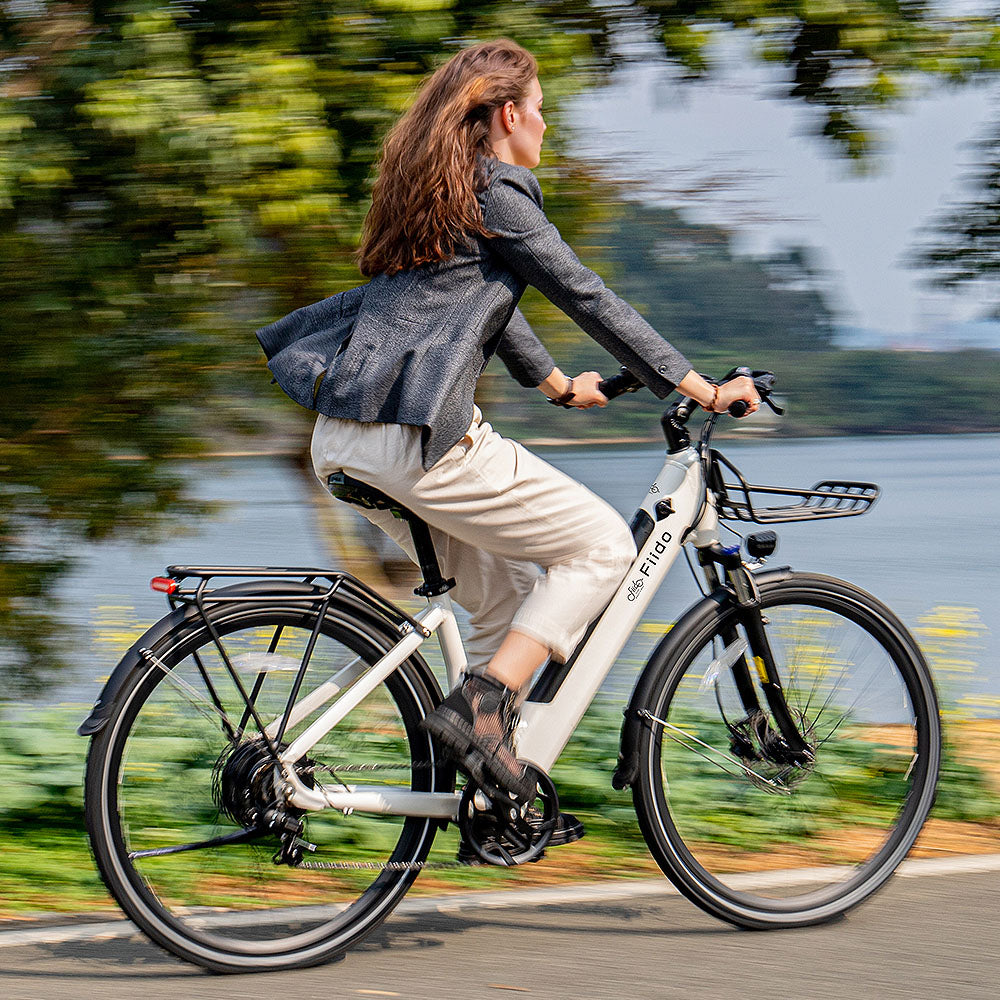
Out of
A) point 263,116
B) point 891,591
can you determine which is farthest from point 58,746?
point 891,591

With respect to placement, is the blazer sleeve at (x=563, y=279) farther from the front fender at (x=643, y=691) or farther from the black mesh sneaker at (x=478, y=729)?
the black mesh sneaker at (x=478, y=729)

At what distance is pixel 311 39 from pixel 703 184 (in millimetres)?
1418

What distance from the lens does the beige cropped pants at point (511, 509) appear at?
295cm

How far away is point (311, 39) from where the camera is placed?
3.93m

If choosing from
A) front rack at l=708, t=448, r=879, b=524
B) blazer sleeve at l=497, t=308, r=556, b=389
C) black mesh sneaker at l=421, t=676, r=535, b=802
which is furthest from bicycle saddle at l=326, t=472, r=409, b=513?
front rack at l=708, t=448, r=879, b=524

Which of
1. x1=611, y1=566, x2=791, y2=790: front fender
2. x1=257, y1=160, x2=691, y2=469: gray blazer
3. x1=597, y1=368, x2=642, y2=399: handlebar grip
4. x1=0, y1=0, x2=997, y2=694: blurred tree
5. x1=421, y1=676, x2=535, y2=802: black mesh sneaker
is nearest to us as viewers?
x1=257, y1=160, x2=691, y2=469: gray blazer

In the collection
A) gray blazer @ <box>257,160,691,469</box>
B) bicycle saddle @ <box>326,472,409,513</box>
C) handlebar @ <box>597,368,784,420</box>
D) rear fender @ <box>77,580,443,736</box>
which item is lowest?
rear fender @ <box>77,580,443,736</box>

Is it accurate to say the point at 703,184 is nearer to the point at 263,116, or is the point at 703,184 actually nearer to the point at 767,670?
the point at 263,116

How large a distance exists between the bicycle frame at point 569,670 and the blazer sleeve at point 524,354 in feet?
1.37

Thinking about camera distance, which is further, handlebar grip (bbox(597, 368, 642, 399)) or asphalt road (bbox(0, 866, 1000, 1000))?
handlebar grip (bbox(597, 368, 642, 399))

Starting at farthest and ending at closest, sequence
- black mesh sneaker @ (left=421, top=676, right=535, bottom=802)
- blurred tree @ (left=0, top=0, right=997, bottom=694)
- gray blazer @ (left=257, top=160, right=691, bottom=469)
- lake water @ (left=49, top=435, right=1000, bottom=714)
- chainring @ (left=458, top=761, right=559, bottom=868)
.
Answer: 1. lake water @ (left=49, top=435, right=1000, bottom=714)
2. blurred tree @ (left=0, top=0, right=997, bottom=694)
3. chainring @ (left=458, top=761, right=559, bottom=868)
4. black mesh sneaker @ (left=421, top=676, right=535, bottom=802)
5. gray blazer @ (left=257, top=160, right=691, bottom=469)

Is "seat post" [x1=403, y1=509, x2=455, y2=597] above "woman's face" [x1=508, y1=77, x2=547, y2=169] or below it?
below

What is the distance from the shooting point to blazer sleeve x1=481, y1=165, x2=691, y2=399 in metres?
2.91

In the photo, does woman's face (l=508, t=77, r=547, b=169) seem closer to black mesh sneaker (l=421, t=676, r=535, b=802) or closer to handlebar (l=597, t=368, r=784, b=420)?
handlebar (l=597, t=368, r=784, b=420)
